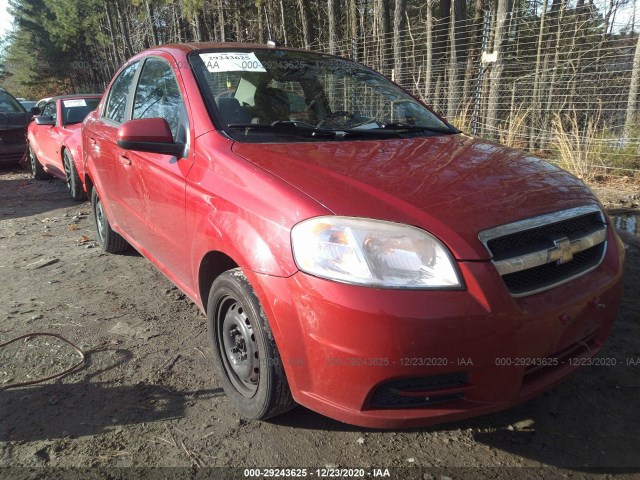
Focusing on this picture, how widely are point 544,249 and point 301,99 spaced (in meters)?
1.72

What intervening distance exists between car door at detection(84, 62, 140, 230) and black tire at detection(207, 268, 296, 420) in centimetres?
174

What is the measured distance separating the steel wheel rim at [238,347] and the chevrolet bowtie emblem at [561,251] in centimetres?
128

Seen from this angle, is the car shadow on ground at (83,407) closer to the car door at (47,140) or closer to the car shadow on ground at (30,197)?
the car shadow on ground at (30,197)

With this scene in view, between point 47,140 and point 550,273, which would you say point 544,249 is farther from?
point 47,140

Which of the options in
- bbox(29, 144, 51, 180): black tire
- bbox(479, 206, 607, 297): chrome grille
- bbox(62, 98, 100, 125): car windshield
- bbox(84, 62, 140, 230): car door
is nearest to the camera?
bbox(479, 206, 607, 297): chrome grille

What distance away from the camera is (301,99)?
9.52ft

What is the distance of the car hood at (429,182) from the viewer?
1.74 metres

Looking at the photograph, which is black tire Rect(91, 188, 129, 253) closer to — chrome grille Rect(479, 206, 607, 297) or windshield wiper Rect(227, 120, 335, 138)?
windshield wiper Rect(227, 120, 335, 138)

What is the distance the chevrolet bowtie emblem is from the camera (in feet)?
6.07

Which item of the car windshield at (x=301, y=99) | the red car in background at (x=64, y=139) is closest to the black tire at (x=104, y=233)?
the red car in background at (x=64, y=139)

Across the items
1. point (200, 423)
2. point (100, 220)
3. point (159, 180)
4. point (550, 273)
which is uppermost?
point (159, 180)

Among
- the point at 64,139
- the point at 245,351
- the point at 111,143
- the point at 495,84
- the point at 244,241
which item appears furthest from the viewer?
the point at 495,84

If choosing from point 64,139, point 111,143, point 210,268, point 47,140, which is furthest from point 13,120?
point 210,268

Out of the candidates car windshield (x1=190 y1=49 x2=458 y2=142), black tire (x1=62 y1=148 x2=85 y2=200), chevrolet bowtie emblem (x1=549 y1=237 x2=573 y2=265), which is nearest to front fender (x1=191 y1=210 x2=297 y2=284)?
car windshield (x1=190 y1=49 x2=458 y2=142)
